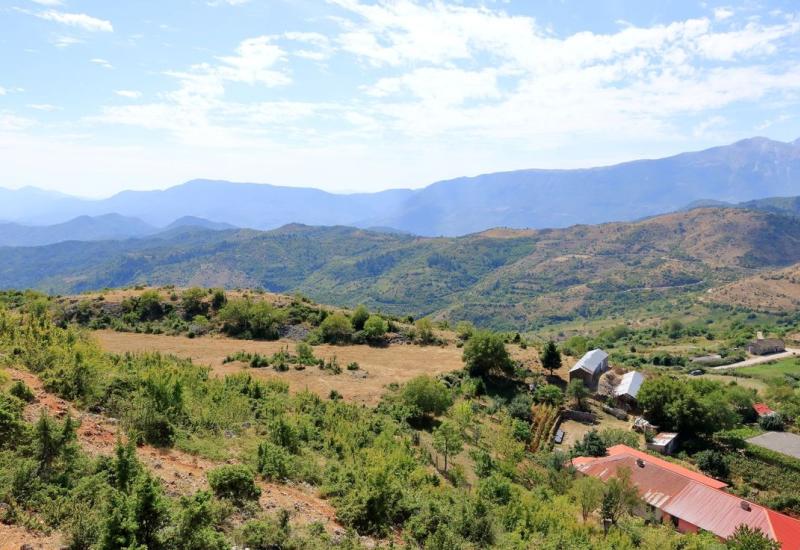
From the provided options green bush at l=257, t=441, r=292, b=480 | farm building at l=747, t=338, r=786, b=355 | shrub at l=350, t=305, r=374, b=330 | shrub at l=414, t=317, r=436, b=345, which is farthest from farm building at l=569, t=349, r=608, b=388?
farm building at l=747, t=338, r=786, b=355

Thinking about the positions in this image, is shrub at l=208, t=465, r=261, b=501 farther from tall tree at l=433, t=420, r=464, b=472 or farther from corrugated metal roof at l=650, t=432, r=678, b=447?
corrugated metal roof at l=650, t=432, r=678, b=447

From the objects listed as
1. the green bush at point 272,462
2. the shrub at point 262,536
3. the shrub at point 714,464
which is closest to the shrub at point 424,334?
the shrub at point 714,464

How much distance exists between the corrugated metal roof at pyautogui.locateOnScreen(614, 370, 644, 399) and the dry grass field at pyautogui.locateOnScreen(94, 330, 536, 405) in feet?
26.4

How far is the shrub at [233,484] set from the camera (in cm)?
1330

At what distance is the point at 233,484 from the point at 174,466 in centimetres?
283

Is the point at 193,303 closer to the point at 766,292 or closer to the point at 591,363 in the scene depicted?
the point at 591,363

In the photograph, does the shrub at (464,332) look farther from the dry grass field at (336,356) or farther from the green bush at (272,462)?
the green bush at (272,462)

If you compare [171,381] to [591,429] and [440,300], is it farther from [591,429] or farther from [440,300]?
[440,300]

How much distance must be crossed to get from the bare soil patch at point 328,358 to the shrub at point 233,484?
18655 millimetres

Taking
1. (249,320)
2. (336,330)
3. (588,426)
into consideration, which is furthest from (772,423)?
(249,320)

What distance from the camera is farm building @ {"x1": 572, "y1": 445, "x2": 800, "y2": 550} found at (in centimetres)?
2498

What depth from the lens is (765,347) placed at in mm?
80812

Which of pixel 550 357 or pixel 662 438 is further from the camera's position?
pixel 550 357

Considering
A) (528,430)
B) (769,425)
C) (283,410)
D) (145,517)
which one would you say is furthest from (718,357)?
(145,517)
